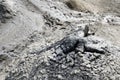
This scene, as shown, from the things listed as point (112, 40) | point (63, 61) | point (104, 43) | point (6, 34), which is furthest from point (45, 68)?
point (6, 34)

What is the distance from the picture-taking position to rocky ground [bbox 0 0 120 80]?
14.0ft

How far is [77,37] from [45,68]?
2.48 ft

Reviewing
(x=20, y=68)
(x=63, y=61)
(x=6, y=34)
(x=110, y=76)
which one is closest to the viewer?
(x=110, y=76)

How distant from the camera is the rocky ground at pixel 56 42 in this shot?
14.0 ft

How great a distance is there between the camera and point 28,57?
16.9 feet

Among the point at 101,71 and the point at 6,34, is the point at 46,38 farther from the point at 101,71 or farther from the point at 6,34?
the point at 101,71

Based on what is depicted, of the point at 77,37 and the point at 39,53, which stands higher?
the point at 77,37

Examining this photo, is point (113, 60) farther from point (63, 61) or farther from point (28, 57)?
point (28, 57)

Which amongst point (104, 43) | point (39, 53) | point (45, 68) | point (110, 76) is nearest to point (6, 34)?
point (39, 53)

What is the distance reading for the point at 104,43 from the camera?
4617mm

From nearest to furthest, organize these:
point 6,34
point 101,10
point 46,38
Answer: point 46,38, point 6,34, point 101,10

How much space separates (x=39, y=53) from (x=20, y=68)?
→ 0.43 meters

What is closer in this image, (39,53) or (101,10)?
(39,53)

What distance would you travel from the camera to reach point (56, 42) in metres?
5.14
